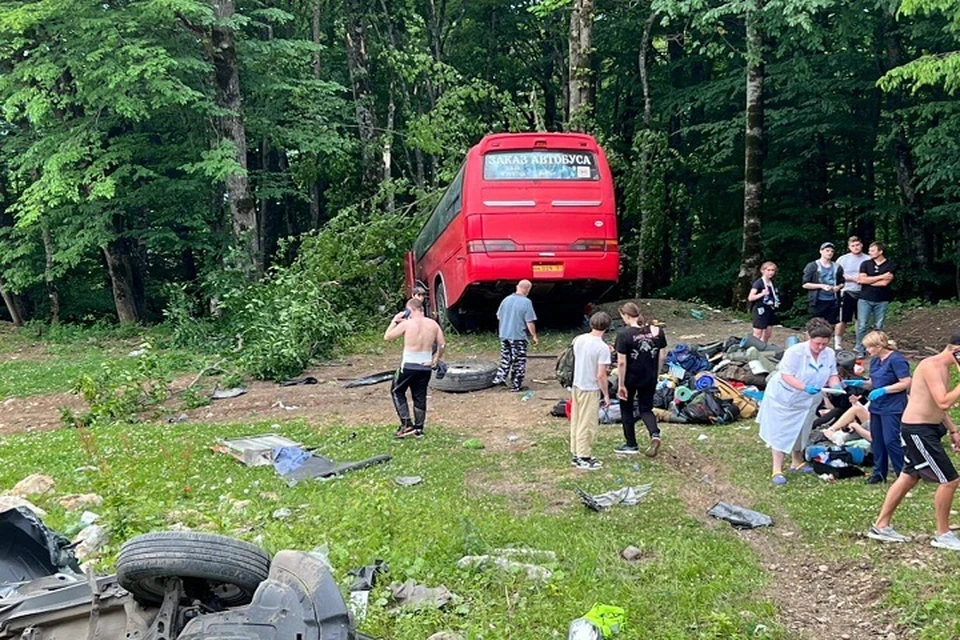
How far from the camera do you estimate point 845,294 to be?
12.4 meters

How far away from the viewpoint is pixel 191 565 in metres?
4.04

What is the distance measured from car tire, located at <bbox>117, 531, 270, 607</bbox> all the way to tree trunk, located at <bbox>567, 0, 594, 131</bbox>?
58.7ft

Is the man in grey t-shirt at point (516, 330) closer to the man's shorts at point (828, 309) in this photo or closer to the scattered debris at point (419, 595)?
the man's shorts at point (828, 309)

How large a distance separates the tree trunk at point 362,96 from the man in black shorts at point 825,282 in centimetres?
1688

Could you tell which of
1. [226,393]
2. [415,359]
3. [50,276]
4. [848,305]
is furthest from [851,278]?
[50,276]

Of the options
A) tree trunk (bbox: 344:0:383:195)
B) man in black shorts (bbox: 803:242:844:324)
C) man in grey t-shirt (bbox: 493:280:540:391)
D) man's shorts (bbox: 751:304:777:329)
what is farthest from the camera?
tree trunk (bbox: 344:0:383:195)

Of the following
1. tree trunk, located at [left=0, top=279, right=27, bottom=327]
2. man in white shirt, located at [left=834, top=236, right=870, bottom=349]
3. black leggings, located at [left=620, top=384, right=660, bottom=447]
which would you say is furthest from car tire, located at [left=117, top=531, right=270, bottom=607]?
tree trunk, located at [left=0, top=279, right=27, bottom=327]

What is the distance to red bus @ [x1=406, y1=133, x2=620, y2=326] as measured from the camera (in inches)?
612

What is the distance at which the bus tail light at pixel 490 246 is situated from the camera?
15.5 metres

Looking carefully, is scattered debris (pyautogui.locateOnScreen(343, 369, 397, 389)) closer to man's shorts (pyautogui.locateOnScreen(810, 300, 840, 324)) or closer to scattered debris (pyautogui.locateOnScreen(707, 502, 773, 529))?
man's shorts (pyautogui.locateOnScreen(810, 300, 840, 324))

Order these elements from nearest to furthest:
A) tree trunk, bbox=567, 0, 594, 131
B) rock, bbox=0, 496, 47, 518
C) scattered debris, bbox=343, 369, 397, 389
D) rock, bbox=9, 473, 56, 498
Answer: rock, bbox=0, 496, 47, 518 < rock, bbox=9, 473, 56, 498 < scattered debris, bbox=343, 369, 397, 389 < tree trunk, bbox=567, 0, 594, 131

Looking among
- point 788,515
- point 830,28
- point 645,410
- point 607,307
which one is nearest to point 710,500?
point 788,515

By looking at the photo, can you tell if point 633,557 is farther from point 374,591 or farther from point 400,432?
point 400,432

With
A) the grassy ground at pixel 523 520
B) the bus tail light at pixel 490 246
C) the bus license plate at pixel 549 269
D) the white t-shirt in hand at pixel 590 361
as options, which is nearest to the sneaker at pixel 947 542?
the grassy ground at pixel 523 520
